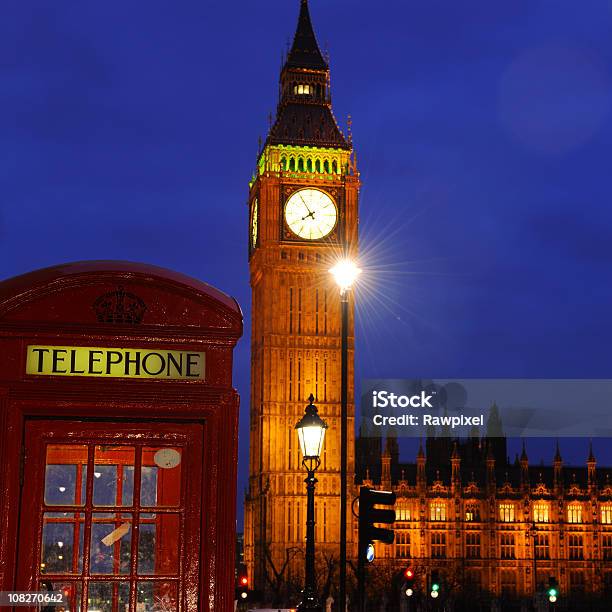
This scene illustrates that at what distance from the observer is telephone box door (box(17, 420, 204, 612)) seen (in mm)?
3898

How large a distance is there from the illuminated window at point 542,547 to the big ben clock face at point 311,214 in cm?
1804

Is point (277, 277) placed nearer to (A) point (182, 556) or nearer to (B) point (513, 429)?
(B) point (513, 429)

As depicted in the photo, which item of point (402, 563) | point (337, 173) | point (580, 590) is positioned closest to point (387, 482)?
point (402, 563)

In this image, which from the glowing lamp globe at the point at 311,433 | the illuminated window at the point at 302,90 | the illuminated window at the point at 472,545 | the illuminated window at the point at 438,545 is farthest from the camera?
the illuminated window at the point at 302,90

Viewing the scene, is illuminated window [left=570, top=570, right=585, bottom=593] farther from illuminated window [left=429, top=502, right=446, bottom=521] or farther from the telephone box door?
the telephone box door

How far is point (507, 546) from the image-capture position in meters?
56.6

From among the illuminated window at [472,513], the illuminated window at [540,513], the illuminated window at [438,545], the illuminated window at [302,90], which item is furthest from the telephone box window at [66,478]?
the illuminated window at [540,513]

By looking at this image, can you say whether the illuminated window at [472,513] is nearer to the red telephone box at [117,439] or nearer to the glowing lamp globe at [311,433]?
the glowing lamp globe at [311,433]

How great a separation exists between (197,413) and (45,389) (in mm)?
524

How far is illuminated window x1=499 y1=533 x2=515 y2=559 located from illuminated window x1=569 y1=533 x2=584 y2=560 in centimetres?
290

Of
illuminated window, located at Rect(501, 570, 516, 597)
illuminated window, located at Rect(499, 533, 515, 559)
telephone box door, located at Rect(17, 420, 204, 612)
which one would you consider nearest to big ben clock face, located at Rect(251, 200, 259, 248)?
illuminated window, located at Rect(499, 533, 515, 559)

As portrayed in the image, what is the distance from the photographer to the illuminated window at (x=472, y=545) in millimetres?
56250

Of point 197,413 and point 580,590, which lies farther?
point 580,590

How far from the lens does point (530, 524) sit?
2243 inches
